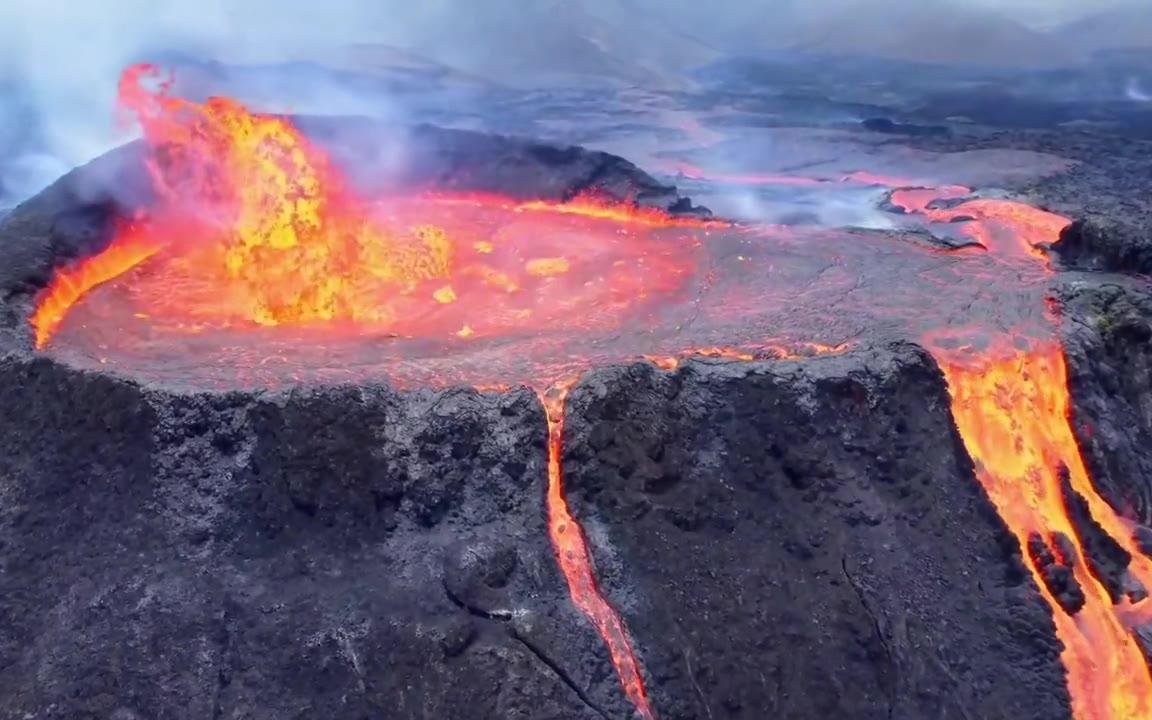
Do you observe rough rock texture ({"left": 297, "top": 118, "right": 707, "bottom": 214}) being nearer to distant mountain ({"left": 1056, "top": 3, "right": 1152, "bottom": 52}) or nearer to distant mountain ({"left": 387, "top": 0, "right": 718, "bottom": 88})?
distant mountain ({"left": 387, "top": 0, "right": 718, "bottom": 88})

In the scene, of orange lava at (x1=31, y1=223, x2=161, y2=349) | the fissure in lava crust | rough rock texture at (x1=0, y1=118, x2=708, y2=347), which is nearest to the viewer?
the fissure in lava crust

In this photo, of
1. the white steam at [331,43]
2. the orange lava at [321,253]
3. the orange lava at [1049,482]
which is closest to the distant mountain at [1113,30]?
the white steam at [331,43]

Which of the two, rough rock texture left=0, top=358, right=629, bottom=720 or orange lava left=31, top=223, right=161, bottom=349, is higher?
orange lava left=31, top=223, right=161, bottom=349

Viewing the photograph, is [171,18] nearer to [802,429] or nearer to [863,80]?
[863,80]

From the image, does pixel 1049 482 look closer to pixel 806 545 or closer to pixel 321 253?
pixel 806 545

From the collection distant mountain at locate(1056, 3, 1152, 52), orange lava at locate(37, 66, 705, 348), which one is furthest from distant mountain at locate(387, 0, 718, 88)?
orange lava at locate(37, 66, 705, 348)

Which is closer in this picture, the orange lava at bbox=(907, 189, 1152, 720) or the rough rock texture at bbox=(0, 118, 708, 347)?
the orange lava at bbox=(907, 189, 1152, 720)
